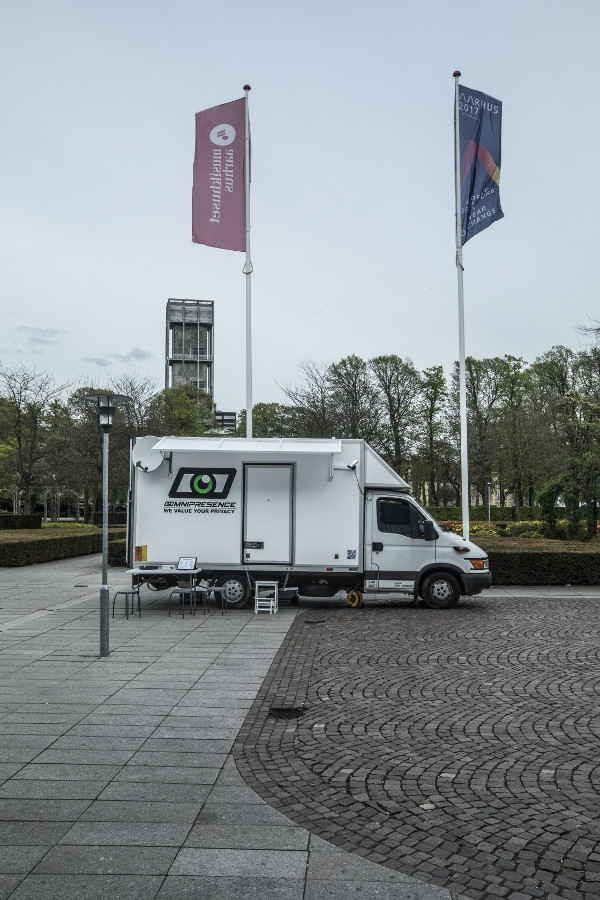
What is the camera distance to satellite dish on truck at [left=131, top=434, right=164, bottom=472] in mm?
14633

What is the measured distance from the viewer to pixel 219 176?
724 inches

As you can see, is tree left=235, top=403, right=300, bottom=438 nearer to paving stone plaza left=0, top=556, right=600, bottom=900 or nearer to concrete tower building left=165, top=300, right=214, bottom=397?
paving stone plaza left=0, top=556, right=600, bottom=900

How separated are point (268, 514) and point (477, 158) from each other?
36.2ft

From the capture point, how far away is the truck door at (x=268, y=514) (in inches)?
574

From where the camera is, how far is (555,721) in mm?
7109

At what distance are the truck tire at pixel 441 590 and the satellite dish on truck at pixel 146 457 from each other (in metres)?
5.83

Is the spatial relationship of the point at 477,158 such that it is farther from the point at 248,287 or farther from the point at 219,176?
the point at 248,287

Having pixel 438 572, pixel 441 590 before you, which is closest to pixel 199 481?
pixel 438 572

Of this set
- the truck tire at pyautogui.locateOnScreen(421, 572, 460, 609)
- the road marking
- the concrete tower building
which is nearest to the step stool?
the truck tire at pyautogui.locateOnScreen(421, 572, 460, 609)

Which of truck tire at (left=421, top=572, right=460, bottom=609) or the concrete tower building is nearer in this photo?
truck tire at (left=421, top=572, right=460, bottom=609)

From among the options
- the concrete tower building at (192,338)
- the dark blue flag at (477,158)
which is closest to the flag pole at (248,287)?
the dark blue flag at (477,158)

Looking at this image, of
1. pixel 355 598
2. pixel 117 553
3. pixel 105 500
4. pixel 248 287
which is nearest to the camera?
pixel 105 500

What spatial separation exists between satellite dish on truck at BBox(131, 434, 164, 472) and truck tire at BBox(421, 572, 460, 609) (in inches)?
230

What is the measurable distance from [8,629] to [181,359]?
98797 millimetres
